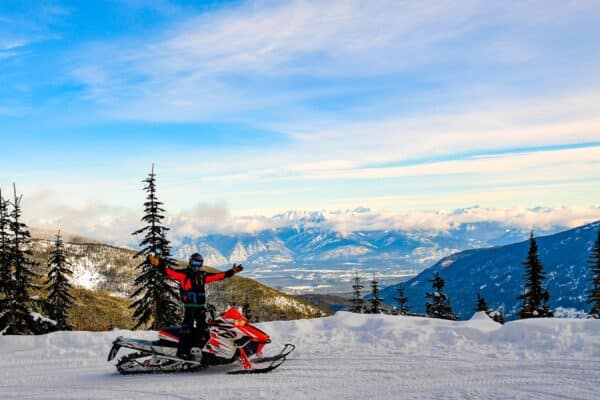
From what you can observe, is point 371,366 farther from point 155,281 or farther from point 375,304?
point 375,304

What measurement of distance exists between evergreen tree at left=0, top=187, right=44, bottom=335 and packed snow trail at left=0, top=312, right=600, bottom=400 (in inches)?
621

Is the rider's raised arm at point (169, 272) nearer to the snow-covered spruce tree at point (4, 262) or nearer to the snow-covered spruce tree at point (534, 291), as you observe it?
the snow-covered spruce tree at point (4, 262)

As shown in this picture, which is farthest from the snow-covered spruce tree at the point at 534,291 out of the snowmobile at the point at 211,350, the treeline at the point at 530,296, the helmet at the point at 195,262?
the helmet at the point at 195,262

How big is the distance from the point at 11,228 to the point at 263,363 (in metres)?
25.7

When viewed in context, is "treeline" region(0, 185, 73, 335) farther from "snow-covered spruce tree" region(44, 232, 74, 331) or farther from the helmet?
the helmet

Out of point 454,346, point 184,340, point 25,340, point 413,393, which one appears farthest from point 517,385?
point 25,340

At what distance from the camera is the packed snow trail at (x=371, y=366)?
8.95 m

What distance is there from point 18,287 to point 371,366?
2645 centimetres

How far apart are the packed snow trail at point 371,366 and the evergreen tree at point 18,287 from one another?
51.8 feet

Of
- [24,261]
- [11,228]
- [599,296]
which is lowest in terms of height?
[599,296]

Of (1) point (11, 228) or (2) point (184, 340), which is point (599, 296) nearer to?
(2) point (184, 340)

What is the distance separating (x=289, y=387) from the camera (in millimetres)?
9414

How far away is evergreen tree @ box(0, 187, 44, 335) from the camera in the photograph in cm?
2878

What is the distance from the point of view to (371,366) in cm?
1104
